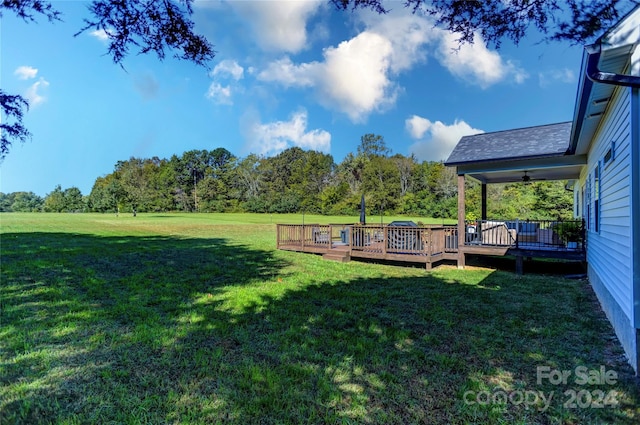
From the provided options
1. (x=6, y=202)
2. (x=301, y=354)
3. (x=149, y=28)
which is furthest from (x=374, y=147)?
(x=6, y=202)

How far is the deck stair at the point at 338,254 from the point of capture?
1118 centimetres

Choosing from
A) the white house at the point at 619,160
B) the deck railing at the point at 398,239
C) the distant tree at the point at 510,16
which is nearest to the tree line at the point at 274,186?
the deck railing at the point at 398,239

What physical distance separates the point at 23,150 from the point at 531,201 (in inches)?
1191

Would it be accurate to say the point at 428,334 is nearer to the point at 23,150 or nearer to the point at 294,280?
the point at 294,280

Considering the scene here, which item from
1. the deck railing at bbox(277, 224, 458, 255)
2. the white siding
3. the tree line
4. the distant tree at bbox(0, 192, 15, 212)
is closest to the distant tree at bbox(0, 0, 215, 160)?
the white siding

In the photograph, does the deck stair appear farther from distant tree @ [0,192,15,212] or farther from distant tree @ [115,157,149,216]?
distant tree @ [0,192,15,212]

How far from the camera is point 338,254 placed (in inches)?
448

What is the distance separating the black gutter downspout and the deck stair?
8363 mm

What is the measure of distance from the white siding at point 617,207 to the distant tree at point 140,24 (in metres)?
5.27

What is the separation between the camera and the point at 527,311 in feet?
18.1

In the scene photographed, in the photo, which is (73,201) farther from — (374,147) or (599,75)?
(599,75)

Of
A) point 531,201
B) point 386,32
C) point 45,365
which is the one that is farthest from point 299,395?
point 531,201

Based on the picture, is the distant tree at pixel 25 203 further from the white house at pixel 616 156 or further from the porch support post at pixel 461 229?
the white house at pixel 616 156

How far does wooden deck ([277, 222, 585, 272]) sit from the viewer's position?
9.08 meters
